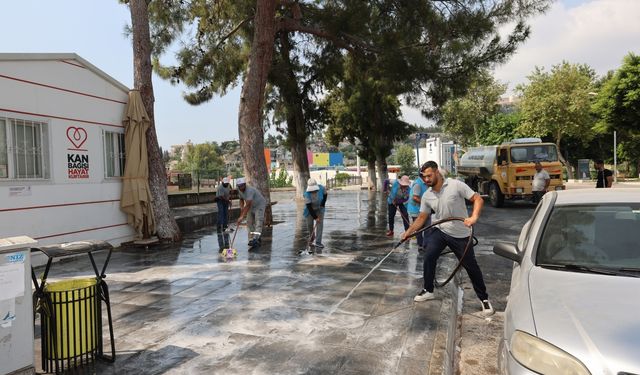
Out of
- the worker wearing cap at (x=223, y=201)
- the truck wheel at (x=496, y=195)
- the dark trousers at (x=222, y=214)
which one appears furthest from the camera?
the truck wheel at (x=496, y=195)

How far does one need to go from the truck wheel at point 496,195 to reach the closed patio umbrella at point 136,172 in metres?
12.7

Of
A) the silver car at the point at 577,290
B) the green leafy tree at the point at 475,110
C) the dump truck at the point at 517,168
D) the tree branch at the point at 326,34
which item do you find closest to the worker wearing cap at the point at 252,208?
the tree branch at the point at 326,34

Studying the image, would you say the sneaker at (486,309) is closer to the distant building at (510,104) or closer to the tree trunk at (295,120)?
the tree trunk at (295,120)

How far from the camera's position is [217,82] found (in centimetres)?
1800

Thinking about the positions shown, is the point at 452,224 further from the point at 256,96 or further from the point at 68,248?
the point at 256,96

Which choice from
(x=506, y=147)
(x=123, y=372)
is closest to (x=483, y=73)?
(x=506, y=147)

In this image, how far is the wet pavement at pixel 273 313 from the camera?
3957mm

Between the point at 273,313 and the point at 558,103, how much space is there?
37.0 metres

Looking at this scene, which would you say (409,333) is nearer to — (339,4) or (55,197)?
(55,197)

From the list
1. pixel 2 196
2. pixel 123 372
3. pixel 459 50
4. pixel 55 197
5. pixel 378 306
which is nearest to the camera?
pixel 123 372

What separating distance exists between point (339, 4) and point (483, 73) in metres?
5.07

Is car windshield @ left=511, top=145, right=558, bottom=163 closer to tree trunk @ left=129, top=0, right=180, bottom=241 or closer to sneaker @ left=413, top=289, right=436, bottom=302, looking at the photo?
tree trunk @ left=129, top=0, right=180, bottom=241

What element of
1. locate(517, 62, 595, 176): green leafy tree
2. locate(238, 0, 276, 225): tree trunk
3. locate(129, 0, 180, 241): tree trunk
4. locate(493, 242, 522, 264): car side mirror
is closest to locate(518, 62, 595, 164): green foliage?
locate(517, 62, 595, 176): green leafy tree

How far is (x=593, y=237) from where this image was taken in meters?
3.55
